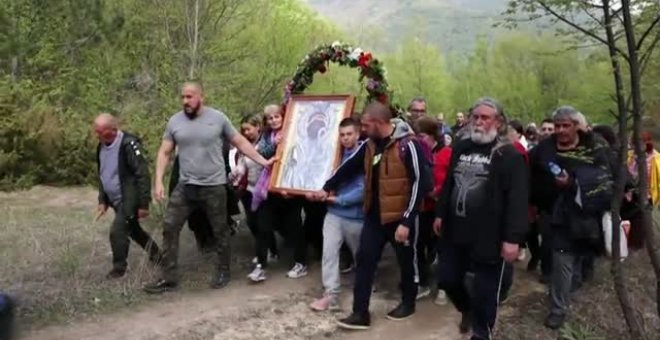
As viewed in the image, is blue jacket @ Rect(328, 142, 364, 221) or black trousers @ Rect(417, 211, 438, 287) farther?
black trousers @ Rect(417, 211, 438, 287)

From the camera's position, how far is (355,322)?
19.4 ft

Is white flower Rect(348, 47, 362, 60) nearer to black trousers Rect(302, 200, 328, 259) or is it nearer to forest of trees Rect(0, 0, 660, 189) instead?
black trousers Rect(302, 200, 328, 259)

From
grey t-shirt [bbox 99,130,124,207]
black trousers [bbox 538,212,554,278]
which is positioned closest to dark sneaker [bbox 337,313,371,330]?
black trousers [bbox 538,212,554,278]

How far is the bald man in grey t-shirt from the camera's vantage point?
665 cm

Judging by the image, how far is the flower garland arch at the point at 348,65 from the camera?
24.8 feet

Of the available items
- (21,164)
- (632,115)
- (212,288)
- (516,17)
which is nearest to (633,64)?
(632,115)

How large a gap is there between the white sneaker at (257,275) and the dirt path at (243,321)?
256mm

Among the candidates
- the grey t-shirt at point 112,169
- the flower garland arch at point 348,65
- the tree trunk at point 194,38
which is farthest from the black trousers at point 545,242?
the tree trunk at point 194,38

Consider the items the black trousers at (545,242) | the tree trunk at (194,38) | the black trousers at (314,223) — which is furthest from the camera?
the tree trunk at (194,38)

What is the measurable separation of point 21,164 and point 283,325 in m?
12.0

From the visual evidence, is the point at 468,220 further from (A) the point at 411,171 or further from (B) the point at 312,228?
(B) the point at 312,228

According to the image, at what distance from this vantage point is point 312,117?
762 centimetres

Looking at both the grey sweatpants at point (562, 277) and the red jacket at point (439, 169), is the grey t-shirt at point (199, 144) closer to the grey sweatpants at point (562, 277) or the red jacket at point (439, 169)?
the red jacket at point (439, 169)

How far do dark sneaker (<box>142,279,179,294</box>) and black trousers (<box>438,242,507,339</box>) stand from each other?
283 cm
